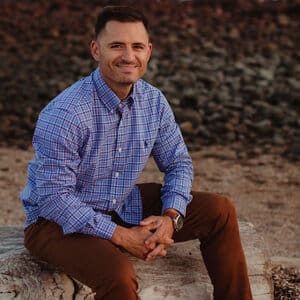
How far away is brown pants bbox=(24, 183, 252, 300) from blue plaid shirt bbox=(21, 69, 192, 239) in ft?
0.17

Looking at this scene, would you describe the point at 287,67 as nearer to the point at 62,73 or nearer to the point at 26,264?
the point at 62,73

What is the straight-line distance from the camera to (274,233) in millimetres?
5484

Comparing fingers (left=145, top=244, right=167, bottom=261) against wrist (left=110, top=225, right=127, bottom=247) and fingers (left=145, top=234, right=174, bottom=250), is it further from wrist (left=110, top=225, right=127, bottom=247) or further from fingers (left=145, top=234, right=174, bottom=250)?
wrist (left=110, top=225, right=127, bottom=247)

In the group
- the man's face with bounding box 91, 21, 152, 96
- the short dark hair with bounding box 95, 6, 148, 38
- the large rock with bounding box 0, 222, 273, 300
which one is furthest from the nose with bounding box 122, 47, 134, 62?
the large rock with bounding box 0, 222, 273, 300

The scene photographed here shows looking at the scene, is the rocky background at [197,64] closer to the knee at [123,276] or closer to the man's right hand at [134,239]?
→ the man's right hand at [134,239]

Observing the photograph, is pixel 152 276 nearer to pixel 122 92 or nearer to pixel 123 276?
pixel 123 276

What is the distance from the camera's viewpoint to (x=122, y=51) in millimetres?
2988

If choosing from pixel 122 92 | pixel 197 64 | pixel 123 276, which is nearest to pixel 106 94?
pixel 122 92

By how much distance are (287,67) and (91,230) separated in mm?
9108

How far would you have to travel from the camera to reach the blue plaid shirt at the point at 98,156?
2.88 metres

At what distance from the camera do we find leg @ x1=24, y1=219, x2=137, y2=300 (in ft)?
8.94

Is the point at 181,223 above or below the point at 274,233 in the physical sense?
above

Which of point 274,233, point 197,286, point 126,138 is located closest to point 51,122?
point 126,138

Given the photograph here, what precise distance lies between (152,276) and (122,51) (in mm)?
928
